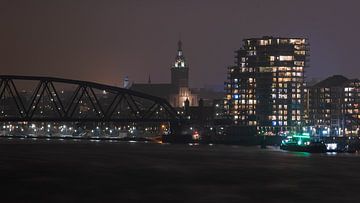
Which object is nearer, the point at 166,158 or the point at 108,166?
the point at 108,166

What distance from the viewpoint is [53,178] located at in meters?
97.2

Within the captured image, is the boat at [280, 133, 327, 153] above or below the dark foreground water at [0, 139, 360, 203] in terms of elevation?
above

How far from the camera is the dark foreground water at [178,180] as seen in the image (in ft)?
256

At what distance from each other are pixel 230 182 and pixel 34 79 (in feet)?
316

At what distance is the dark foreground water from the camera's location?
7800 cm

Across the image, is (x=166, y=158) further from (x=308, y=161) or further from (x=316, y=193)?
(x=316, y=193)

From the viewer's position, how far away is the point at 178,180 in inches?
3789

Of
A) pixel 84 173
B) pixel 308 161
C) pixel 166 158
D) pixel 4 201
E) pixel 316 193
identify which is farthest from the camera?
pixel 166 158

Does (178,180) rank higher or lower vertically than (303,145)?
lower

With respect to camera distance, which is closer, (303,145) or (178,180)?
(178,180)

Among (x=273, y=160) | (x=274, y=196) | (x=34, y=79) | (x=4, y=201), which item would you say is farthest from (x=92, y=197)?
(x=34, y=79)

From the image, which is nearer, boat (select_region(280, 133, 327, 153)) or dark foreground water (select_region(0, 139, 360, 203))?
dark foreground water (select_region(0, 139, 360, 203))

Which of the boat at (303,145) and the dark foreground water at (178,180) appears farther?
the boat at (303,145)

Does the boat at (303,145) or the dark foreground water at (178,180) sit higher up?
the boat at (303,145)
